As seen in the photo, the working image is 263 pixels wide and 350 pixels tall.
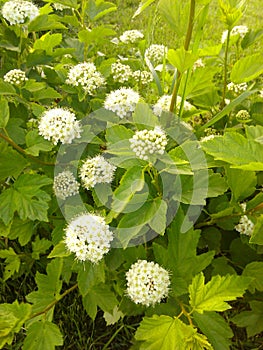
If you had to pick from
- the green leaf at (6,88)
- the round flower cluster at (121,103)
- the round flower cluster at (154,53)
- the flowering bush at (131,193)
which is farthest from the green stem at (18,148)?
the round flower cluster at (154,53)

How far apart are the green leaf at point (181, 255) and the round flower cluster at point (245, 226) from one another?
5.3 inches

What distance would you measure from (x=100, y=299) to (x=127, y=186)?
355 mm

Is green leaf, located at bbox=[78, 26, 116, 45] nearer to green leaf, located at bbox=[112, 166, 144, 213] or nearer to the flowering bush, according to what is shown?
the flowering bush

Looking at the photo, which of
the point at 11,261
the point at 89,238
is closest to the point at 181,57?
the point at 89,238

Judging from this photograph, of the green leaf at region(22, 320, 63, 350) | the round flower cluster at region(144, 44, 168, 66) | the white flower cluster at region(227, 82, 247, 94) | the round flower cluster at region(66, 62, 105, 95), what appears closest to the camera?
the green leaf at region(22, 320, 63, 350)

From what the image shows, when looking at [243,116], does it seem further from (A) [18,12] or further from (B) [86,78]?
(A) [18,12]

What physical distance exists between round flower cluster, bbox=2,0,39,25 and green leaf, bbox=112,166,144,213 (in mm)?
629

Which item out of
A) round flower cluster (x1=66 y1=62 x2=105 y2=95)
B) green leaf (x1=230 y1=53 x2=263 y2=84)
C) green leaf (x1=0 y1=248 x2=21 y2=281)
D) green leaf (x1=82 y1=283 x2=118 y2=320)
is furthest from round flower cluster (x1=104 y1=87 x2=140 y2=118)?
green leaf (x1=0 y1=248 x2=21 y2=281)

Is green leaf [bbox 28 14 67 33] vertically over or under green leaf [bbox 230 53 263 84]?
over

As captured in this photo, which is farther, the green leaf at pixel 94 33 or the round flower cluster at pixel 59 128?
the green leaf at pixel 94 33

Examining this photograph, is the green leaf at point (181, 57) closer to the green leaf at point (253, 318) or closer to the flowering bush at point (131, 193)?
the flowering bush at point (131, 193)

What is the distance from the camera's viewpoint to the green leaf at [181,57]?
104 cm

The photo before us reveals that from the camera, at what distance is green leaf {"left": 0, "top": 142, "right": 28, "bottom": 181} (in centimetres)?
122

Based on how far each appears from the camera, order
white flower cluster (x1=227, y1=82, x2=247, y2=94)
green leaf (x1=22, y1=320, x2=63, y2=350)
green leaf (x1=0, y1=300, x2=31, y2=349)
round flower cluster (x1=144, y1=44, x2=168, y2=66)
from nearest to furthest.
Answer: green leaf (x1=0, y1=300, x2=31, y2=349) → green leaf (x1=22, y1=320, x2=63, y2=350) → white flower cluster (x1=227, y1=82, x2=247, y2=94) → round flower cluster (x1=144, y1=44, x2=168, y2=66)
